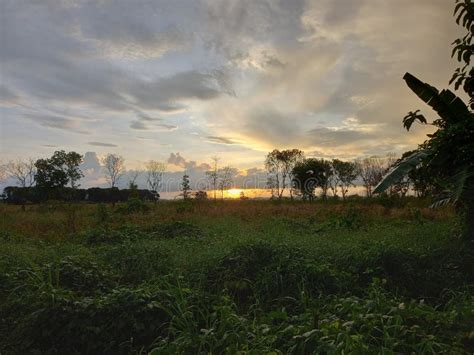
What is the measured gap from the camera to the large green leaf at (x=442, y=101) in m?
6.53

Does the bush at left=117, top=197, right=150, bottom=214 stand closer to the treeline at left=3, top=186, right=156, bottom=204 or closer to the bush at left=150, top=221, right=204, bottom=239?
the bush at left=150, top=221, right=204, bottom=239

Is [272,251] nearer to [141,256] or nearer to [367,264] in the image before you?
[367,264]

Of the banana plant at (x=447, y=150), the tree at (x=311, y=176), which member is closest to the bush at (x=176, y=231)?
the banana plant at (x=447, y=150)

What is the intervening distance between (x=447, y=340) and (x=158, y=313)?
259cm

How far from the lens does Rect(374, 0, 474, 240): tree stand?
231 inches

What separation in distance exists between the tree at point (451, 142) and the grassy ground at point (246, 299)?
952 mm

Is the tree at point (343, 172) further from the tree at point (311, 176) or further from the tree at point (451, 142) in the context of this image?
the tree at point (451, 142)

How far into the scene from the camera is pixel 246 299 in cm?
466

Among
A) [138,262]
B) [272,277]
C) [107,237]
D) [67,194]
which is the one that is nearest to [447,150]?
[272,277]

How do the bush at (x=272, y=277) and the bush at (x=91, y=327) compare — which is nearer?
the bush at (x=91, y=327)

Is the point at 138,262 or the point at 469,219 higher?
the point at 469,219

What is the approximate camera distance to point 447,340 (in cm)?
300

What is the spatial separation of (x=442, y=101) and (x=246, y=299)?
4.88 m

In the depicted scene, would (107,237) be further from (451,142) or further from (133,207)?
(133,207)
